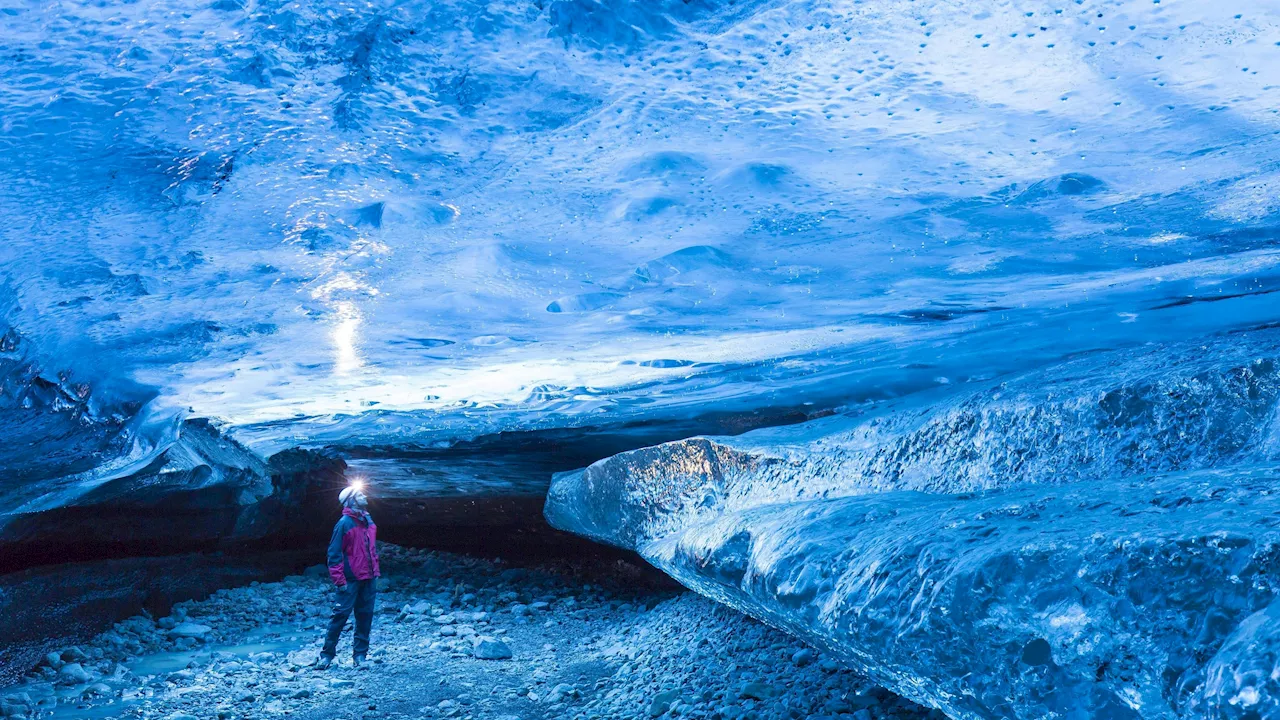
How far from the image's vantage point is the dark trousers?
6684mm

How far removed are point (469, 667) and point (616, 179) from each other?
495 centimetres

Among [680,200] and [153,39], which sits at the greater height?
[153,39]

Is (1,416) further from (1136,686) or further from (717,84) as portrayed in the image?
(1136,686)

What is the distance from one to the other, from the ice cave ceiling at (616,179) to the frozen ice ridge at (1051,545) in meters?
0.84

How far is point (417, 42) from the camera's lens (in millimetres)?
3307

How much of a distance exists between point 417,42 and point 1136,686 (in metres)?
3.13

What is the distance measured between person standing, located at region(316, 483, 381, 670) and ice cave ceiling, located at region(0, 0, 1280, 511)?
4.23ft

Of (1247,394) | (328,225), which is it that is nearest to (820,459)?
(1247,394)

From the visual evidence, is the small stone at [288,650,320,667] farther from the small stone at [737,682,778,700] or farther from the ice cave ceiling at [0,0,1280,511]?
the small stone at [737,682,778,700]

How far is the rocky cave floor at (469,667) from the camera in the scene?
17.3 feet

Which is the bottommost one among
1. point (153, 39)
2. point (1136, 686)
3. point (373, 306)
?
point (1136, 686)

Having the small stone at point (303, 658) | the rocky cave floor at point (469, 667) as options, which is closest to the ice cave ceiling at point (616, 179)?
the rocky cave floor at point (469, 667)

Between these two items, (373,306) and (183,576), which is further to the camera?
(183,576)

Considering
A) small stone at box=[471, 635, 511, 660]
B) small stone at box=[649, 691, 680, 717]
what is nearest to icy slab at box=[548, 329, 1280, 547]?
small stone at box=[649, 691, 680, 717]
